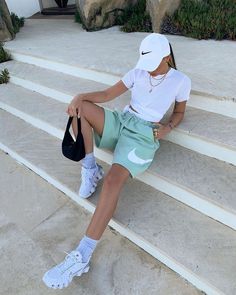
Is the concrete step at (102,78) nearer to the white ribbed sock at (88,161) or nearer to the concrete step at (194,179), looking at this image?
the concrete step at (194,179)

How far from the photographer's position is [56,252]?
1923mm

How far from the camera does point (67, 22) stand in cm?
540

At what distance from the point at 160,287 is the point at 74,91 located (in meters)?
1.89

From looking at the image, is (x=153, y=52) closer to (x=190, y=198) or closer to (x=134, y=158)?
(x=134, y=158)

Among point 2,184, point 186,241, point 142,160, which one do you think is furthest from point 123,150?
point 2,184

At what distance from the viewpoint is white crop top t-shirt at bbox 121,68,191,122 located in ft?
6.37

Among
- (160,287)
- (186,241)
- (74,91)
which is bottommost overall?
(160,287)

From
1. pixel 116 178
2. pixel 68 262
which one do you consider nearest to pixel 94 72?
pixel 116 178

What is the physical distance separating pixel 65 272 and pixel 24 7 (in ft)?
18.6

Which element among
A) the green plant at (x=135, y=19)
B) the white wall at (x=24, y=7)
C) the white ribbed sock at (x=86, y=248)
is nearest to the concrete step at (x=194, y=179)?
the white ribbed sock at (x=86, y=248)

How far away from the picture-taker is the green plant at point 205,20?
3.54 meters

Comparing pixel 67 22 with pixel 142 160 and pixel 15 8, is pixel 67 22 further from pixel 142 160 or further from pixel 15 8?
pixel 142 160

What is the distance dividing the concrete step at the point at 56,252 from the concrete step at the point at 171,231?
62 millimetres

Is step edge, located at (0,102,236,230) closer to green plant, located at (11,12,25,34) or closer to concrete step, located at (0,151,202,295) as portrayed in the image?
concrete step, located at (0,151,202,295)
